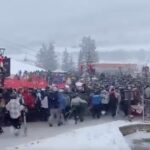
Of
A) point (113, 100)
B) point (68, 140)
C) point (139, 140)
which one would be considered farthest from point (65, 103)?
point (68, 140)

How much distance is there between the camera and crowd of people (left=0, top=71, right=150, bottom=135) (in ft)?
66.7

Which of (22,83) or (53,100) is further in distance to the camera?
(22,83)

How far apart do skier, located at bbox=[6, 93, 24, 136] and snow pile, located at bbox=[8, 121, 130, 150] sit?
7.00ft

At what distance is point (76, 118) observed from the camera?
23.9 metres

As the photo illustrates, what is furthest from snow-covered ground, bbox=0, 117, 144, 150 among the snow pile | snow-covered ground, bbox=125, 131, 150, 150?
snow-covered ground, bbox=125, 131, 150, 150

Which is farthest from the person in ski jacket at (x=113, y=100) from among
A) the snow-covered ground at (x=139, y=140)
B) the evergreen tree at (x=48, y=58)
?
the evergreen tree at (x=48, y=58)

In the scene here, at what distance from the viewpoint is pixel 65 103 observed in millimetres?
23422

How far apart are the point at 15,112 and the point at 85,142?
3.76 m

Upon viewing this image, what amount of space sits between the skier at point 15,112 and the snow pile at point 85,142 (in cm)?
213

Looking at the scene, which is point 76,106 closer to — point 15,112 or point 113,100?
point 113,100

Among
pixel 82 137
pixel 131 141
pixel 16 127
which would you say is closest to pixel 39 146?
pixel 82 137

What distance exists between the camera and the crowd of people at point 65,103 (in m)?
20.3

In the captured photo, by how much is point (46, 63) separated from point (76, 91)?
123 m

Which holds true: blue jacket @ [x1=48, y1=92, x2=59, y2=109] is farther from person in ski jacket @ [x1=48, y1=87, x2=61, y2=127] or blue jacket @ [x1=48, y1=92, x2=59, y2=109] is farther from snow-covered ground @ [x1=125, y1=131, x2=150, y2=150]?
snow-covered ground @ [x1=125, y1=131, x2=150, y2=150]
